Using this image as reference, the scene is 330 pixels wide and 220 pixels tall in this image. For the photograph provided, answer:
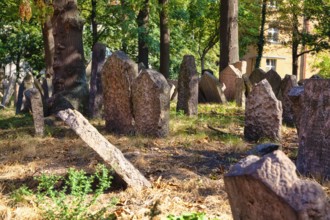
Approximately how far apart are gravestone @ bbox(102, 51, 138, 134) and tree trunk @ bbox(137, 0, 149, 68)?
38.0 ft

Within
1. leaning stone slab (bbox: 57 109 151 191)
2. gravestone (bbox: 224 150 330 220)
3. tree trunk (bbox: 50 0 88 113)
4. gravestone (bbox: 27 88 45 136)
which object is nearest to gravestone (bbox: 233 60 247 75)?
tree trunk (bbox: 50 0 88 113)

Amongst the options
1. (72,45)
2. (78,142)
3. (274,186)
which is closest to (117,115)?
(78,142)

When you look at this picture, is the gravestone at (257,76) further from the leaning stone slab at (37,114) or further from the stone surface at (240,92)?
the leaning stone slab at (37,114)

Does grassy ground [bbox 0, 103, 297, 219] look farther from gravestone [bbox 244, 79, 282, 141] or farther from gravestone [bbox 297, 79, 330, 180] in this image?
gravestone [bbox 297, 79, 330, 180]

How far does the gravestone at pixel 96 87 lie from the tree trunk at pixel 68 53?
0.37m

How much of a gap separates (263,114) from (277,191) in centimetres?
592

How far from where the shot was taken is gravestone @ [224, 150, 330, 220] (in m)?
2.40

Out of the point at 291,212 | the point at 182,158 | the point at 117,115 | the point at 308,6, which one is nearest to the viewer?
the point at 291,212

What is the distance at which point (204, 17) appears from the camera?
33.0 meters

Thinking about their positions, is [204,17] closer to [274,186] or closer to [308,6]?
[308,6]

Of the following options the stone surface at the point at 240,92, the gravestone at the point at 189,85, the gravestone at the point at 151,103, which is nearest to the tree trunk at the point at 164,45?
the stone surface at the point at 240,92

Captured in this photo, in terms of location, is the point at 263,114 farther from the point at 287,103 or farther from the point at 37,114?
the point at 37,114

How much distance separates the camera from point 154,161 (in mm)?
6434

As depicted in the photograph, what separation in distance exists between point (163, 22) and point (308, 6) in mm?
8703
